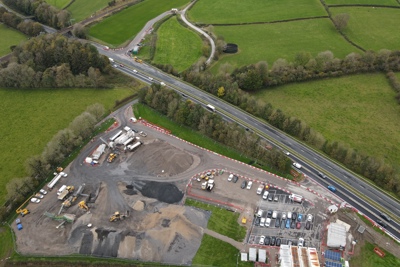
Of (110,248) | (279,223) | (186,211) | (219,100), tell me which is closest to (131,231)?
(110,248)

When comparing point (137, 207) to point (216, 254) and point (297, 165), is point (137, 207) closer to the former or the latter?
point (216, 254)

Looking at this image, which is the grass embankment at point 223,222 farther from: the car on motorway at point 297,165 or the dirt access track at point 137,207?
the car on motorway at point 297,165

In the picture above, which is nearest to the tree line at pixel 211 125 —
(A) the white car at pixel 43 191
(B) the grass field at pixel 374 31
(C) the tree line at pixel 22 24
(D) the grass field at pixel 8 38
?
(A) the white car at pixel 43 191

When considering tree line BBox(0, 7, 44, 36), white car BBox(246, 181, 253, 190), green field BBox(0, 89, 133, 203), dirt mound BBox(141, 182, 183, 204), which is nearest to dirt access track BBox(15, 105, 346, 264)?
dirt mound BBox(141, 182, 183, 204)

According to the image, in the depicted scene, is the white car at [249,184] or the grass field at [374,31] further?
the grass field at [374,31]

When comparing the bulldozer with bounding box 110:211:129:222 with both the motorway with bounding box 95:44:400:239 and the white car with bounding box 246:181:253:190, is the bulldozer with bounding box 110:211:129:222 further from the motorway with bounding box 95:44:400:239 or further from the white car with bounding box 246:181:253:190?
the motorway with bounding box 95:44:400:239

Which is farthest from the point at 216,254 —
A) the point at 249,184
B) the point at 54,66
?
the point at 54,66
